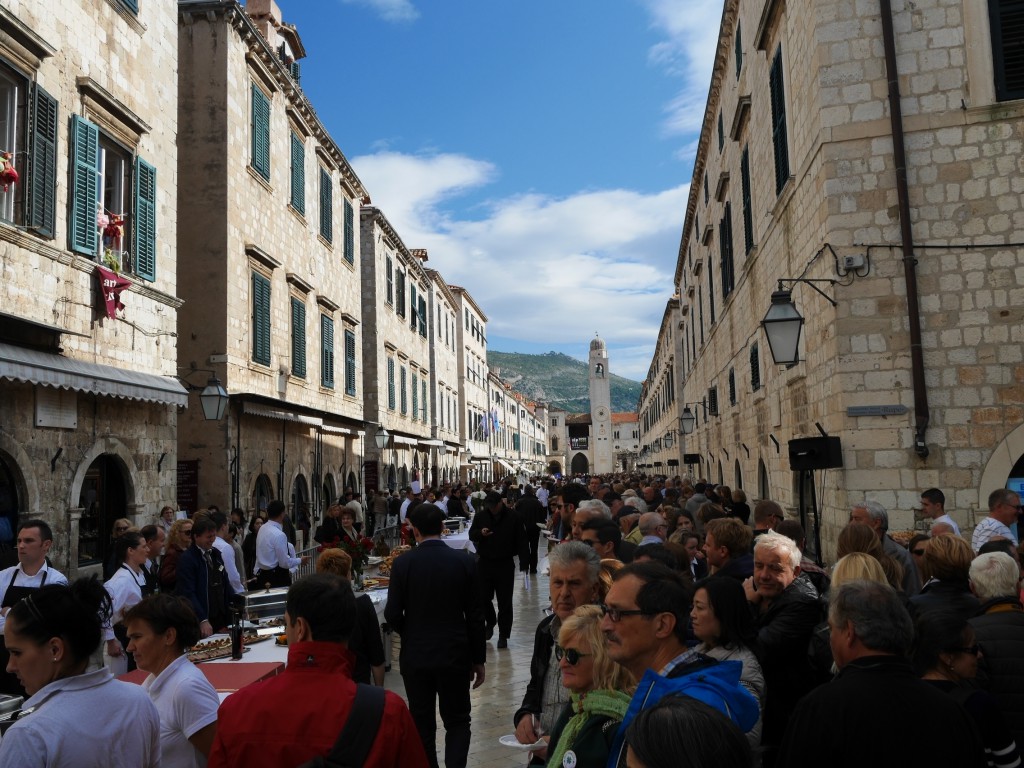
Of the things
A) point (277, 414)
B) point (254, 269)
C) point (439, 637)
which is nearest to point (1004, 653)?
point (439, 637)

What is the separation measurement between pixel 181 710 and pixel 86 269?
28.5ft

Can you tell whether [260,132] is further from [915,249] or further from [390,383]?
[915,249]

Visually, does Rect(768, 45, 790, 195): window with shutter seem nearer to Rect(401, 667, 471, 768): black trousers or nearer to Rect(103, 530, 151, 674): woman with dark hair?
Rect(401, 667, 471, 768): black trousers

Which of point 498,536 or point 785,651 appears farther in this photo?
point 498,536

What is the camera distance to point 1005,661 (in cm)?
357

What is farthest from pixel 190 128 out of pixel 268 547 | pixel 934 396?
pixel 934 396

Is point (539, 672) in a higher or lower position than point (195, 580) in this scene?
lower

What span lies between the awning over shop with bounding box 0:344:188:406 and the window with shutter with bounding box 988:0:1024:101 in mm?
10586

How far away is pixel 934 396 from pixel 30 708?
8460 mm

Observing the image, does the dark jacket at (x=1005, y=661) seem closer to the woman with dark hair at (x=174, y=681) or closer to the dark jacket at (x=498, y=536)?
the woman with dark hair at (x=174, y=681)

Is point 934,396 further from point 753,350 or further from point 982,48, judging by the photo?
point 753,350

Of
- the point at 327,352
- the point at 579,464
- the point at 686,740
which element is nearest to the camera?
the point at 686,740

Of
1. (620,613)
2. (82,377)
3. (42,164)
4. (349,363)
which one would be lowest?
(620,613)

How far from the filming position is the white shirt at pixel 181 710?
10.7 feet
